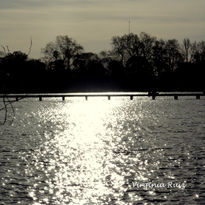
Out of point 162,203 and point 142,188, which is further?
point 142,188

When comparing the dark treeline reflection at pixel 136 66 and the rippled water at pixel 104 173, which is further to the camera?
the dark treeline reflection at pixel 136 66

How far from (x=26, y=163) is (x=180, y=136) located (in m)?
25.2

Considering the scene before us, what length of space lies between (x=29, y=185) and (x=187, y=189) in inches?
282

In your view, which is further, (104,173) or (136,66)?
(136,66)

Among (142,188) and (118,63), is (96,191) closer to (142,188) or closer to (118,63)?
(142,188)

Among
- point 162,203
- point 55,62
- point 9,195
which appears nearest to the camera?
point 162,203

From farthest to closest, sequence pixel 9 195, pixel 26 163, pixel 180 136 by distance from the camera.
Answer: pixel 180 136 < pixel 26 163 < pixel 9 195

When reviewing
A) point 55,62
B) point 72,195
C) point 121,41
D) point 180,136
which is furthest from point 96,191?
point 121,41

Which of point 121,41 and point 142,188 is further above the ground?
point 121,41

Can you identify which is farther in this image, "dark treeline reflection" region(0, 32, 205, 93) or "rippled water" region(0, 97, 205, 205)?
"dark treeline reflection" region(0, 32, 205, 93)

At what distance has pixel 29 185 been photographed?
24641mm

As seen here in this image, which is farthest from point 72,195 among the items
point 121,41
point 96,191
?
point 121,41

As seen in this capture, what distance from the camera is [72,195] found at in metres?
22.3

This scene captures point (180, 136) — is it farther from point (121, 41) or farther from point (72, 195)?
point (121, 41)
